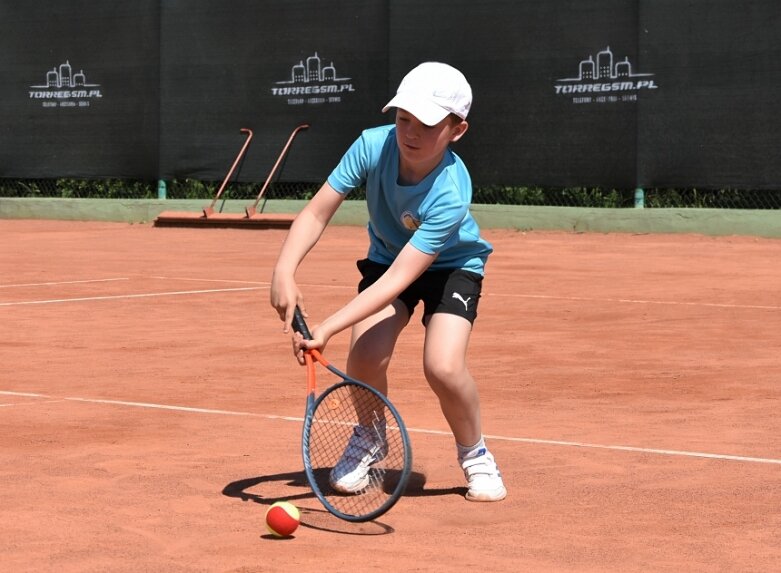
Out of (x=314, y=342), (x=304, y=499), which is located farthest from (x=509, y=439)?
(x=314, y=342)

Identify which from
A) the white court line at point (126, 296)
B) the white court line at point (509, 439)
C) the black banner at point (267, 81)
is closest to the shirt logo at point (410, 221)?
the white court line at point (509, 439)

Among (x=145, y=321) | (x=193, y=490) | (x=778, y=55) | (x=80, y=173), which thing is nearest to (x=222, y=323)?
(x=145, y=321)

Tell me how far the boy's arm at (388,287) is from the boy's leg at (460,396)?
244mm

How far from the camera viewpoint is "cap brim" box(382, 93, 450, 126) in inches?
165

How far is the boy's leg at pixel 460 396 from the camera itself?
433 centimetres

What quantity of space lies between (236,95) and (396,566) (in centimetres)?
1419

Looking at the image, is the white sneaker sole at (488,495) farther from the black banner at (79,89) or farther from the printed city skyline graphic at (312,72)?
the black banner at (79,89)

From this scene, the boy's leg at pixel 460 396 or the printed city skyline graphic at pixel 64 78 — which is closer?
the boy's leg at pixel 460 396

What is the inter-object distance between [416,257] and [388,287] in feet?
0.39

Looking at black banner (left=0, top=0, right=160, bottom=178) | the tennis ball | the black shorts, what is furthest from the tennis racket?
black banner (left=0, top=0, right=160, bottom=178)

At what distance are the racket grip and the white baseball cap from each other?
63 cm

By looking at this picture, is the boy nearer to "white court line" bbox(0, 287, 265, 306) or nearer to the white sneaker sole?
the white sneaker sole

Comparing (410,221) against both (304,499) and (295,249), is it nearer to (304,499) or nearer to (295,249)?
(295,249)

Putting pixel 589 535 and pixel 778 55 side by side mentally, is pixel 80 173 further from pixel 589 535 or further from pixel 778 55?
→ pixel 589 535
